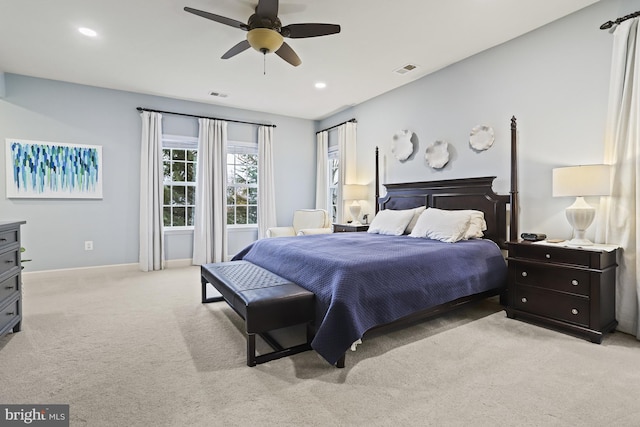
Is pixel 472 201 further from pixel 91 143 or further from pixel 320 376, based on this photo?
pixel 91 143

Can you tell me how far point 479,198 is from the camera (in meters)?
3.76

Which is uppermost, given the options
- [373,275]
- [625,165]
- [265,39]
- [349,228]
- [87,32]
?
[87,32]

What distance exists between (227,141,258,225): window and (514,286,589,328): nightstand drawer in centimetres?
461

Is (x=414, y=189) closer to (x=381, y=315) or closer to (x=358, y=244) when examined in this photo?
(x=358, y=244)

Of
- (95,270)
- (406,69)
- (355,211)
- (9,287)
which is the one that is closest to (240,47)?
(406,69)

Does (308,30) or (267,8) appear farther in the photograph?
(308,30)

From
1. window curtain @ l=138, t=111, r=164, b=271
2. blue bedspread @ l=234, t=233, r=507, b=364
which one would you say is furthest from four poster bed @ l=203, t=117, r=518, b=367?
window curtain @ l=138, t=111, r=164, b=271

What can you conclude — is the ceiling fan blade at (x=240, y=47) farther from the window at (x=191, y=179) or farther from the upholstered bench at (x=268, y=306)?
the window at (x=191, y=179)

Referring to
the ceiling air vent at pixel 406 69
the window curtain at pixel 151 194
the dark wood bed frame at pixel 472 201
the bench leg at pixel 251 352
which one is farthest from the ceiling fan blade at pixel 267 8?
the window curtain at pixel 151 194

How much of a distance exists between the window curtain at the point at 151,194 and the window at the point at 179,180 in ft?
0.90

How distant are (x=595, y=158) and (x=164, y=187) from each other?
5.74m

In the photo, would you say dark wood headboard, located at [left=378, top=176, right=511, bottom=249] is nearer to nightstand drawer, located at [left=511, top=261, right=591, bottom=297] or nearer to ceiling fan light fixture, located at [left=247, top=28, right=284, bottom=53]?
nightstand drawer, located at [left=511, top=261, right=591, bottom=297]

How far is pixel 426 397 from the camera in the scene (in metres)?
1.79

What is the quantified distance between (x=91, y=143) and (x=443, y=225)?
16.6 ft
